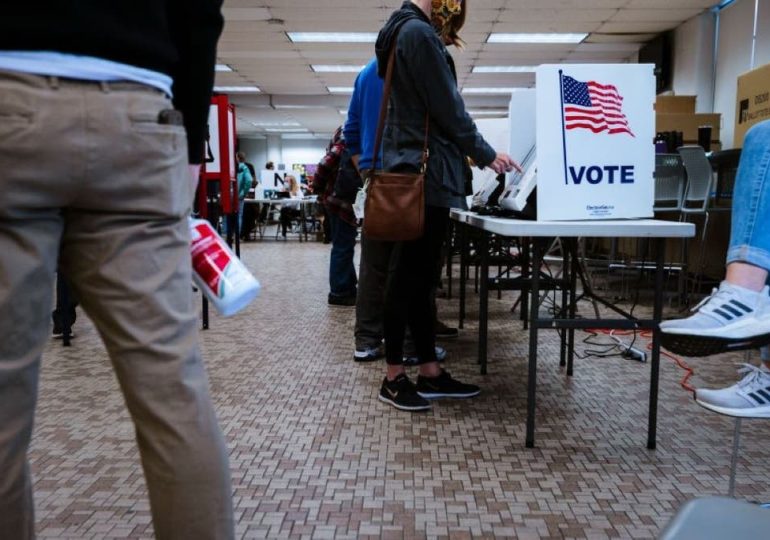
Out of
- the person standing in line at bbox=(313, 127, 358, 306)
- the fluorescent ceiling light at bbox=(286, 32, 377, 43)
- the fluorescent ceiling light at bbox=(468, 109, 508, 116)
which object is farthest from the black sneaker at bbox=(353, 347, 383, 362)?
the fluorescent ceiling light at bbox=(468, 109, 508, 116)

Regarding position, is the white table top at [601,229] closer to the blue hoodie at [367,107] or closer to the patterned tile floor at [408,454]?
the patterned tile floor at [408,454]

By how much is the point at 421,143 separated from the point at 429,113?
90mm

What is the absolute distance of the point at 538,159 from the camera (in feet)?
5.81

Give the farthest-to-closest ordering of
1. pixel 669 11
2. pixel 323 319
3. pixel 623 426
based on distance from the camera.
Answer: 1. pixel 669 11
2. pixel 323 319
3. pixel 623 426

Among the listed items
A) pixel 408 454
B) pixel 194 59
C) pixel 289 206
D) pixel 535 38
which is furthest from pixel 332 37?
pixel 194 59

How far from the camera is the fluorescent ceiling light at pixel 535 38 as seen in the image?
8.32m

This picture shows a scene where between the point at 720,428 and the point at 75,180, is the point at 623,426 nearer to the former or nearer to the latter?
the point at 720,428

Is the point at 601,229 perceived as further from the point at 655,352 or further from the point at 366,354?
the point at 366,354

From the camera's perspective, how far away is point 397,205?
184 cm

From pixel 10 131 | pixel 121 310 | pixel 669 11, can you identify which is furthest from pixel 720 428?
pixel 669 11

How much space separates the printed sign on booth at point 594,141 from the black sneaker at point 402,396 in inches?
27.3

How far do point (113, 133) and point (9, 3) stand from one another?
6.1 inches

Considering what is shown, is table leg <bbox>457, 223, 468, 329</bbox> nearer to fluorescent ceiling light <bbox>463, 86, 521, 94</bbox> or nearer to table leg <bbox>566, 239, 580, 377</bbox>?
table leg <bbox>566, 239, 580, 377</bbox>

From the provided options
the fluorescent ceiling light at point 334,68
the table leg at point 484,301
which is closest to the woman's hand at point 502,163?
the table leg at point 484,301
